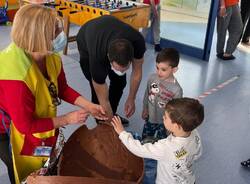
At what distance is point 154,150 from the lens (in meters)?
1.71

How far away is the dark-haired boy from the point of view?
5.55ft

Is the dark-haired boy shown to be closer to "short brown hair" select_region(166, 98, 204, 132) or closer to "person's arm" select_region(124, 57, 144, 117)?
"short brown hair" select_region(166, 98, 204, 132)

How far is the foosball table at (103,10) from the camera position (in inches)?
160

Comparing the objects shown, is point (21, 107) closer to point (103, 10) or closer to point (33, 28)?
point (33, 28)

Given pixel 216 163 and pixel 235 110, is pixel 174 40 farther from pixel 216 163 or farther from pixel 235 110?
pixel 216 163

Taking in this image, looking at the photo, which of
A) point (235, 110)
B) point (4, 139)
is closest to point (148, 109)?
point (4, 139)

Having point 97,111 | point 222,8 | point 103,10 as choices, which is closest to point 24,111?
point 97,111

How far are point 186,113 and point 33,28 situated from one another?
892 millimetres

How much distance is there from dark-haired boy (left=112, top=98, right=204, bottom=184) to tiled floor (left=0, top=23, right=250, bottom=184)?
0.87 meters

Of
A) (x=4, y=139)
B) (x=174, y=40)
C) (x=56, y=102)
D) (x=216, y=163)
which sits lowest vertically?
(x=216, y=163)

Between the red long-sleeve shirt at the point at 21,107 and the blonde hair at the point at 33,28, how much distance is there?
7.3 inches

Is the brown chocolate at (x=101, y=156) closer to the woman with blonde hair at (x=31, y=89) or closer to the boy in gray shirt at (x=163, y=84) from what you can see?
the woman with blonde hair at (x=31, y=89)

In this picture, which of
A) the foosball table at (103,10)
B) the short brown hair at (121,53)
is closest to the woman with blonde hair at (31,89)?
the short brown hair at (121,53)

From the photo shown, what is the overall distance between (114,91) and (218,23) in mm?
2675
